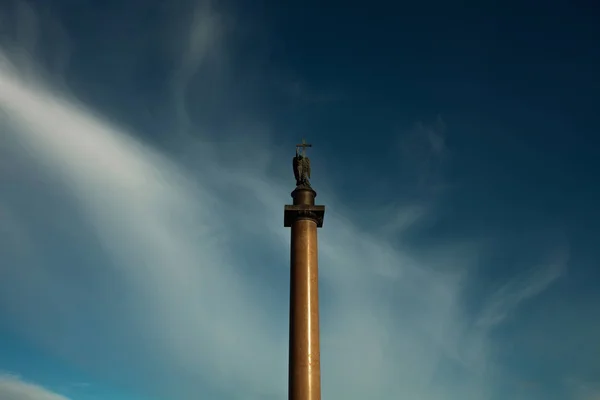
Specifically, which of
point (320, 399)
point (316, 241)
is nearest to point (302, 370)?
point (320, 399)

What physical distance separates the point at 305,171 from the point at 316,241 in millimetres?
3165

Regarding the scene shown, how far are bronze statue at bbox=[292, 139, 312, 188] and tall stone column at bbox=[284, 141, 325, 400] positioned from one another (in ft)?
0.57

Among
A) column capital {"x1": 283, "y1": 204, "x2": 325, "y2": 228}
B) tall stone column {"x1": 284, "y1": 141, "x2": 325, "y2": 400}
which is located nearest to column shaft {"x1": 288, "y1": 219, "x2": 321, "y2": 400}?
tall stone column {"x1": 284, "y1": 141, "x2": 325, "y2": 400}

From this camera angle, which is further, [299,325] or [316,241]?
[316,241]

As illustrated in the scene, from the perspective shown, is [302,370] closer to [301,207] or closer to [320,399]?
[320,399]

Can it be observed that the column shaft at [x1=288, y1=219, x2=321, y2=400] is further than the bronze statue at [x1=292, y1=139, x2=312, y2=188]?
No

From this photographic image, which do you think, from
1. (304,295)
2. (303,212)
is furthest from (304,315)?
(303,212)

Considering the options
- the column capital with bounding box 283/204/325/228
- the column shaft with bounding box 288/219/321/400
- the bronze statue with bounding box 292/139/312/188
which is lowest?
the column shaft with bounding box 288/219/321/400

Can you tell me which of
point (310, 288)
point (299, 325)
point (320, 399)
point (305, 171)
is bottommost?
point (320, 399)

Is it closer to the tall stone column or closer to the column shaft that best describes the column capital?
the tall stone column

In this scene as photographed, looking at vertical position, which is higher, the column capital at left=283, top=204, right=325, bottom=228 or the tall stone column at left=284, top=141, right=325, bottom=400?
the column capital at left=283, top=204, right=325, bottom=228

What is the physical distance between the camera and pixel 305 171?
2084 centimetres

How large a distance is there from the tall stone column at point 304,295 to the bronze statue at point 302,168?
17 cm

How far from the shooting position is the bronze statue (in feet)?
67.5
